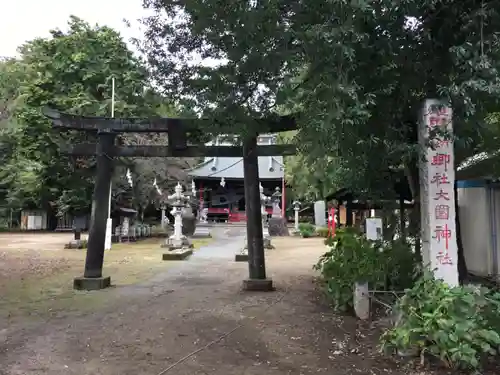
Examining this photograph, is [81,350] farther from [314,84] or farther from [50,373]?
[314,84]

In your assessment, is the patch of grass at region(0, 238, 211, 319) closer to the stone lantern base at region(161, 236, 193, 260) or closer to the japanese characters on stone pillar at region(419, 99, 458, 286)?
the stone lantern base at region(161, 236, 193, 260)

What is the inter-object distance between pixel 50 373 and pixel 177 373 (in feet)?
4.19

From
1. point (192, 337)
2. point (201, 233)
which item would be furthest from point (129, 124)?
point (201, 233)

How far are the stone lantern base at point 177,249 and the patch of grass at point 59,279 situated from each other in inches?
18.4

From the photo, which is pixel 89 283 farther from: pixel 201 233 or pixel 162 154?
pixel 201 233

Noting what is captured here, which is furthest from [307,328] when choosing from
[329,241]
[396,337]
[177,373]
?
[329,241]

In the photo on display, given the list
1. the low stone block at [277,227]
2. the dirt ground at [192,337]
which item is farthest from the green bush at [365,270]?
the low stone block at [277,227]

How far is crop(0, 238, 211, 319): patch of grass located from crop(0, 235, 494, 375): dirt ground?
12 cm

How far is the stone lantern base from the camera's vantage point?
15.9m

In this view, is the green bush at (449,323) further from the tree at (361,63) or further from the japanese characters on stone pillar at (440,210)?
the tree at (361,63)

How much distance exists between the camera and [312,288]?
9844 millimetres

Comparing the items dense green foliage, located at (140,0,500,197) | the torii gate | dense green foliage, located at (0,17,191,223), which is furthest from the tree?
dense green foliage, located at (0,17,191,223)

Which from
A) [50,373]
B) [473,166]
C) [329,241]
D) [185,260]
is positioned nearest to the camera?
[50,373]

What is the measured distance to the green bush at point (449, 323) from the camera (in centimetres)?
428
